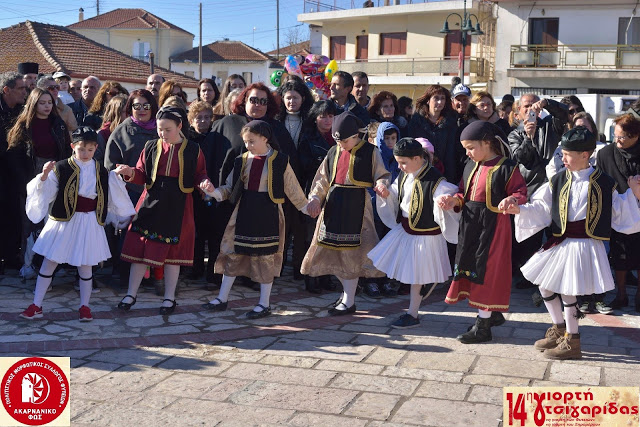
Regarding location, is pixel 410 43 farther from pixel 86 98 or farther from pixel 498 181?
pixel 498 181

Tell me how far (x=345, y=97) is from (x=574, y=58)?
2507 cm

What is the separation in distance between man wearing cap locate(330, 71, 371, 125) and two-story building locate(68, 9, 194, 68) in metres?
53.7

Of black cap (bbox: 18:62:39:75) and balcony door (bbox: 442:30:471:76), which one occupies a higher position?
balcony door (bbox: 442:30:471:76)

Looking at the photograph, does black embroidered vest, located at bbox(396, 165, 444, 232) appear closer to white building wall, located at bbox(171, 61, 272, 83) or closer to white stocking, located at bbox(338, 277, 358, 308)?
white stocking, located at bbox(338, 277, 358, 308)

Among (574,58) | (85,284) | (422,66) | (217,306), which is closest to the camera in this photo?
(85,284)

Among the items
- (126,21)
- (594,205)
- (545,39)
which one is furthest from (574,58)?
(126,21)

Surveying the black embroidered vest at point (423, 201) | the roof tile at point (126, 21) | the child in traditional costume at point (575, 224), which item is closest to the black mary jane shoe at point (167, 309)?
the black embroidered vest at point (423, 201)

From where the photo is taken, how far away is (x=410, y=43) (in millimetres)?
37250

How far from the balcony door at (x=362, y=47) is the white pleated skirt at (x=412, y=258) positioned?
3339 cm

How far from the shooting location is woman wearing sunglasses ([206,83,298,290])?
298 inches

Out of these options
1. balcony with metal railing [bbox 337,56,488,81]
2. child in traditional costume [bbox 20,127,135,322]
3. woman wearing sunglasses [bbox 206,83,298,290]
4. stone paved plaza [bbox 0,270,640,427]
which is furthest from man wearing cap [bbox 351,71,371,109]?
balcony with metal railing [bbox 337,56,488,81]

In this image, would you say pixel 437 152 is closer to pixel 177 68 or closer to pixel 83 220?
pixel 83 220

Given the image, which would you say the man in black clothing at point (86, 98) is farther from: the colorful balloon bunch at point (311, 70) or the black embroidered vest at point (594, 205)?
the black embroidered vest at point (594, 205)

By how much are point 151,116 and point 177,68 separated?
54.3 meters
